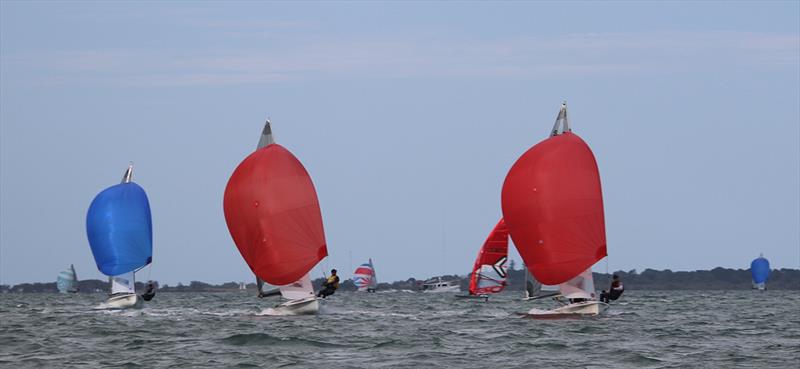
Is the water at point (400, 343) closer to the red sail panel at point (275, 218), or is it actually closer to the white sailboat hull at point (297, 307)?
the white sailboat hull at point (297, 307)

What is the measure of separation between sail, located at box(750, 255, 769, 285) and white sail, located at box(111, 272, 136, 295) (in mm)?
113229

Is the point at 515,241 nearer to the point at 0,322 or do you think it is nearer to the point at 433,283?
the point at 0,322

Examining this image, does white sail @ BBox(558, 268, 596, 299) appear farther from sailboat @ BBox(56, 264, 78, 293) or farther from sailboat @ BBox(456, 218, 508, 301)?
sailboat @ BBox(56, 264, 78, 293)

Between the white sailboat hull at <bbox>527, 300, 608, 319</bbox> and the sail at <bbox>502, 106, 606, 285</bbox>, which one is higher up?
the sail at <bbox>502, 106, 606, 285</bbox>

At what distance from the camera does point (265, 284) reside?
4831 centimetres

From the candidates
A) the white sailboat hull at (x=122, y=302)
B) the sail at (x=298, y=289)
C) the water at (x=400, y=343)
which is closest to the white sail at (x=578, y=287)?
the water at (x=400, y=343)

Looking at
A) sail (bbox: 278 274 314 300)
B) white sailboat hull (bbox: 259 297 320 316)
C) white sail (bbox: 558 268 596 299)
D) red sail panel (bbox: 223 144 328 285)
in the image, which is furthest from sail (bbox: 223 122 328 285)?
white sail (bbox: 558 268 596 299)

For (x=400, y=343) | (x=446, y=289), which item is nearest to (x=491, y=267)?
(x=400, y=343)

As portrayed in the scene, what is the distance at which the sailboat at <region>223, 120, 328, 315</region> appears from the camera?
47.4 meters

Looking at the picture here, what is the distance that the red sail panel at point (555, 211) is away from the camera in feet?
142

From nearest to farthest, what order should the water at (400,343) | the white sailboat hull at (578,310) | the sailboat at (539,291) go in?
1. the water at (400,343)
2. the white sailboat hull at (578,310)
3. the sailboat at (539,291)

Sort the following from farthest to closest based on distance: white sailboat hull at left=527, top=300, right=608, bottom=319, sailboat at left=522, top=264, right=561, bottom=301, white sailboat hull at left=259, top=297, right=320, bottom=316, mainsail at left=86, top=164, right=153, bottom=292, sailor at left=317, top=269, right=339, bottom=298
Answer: mainsail at left=86, top=164, right=153, bottom=292 < sailor at left=317, top=269, right=339, bottom=298 < white sailboat hull at left=259, top=297, right=320, bottom=316 < sailboat at left=522, top=264, right=561, bottom=301 < white sailboat hull at left=527, top=300, right=608, bottom=319

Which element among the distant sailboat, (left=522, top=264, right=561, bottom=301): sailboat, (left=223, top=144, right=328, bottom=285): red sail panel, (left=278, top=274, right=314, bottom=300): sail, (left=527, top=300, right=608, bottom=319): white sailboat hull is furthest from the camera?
the distant sailboat

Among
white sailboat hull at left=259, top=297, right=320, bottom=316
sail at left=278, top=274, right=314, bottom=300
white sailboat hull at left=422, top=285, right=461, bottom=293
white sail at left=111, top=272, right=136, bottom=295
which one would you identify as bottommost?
white sailboat hull at left=259, top=297, right=320, bottom=316
